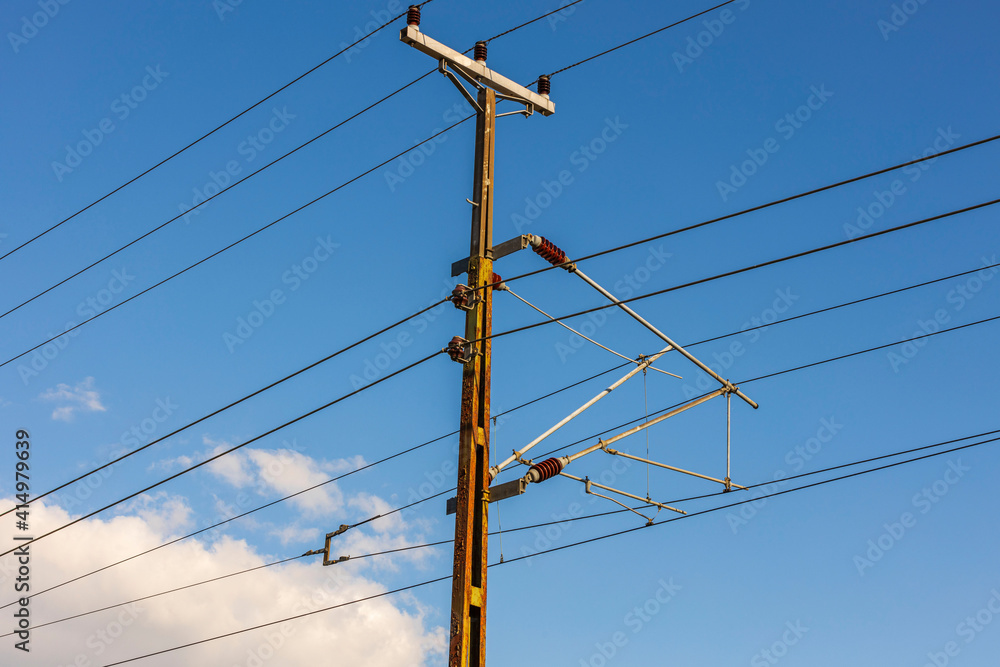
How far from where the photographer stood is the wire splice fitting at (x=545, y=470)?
12.2m

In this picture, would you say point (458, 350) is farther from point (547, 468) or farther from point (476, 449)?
point (547, 468)

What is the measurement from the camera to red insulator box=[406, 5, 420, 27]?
556 inches

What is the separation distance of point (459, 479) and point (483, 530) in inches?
26.2

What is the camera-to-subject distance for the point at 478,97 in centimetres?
1420

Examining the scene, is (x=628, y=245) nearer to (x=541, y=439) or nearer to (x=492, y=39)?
(x=541, y=439)

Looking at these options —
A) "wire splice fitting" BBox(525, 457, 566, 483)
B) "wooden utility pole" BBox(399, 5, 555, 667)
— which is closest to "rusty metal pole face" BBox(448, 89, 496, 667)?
"wooden utility pole" BBox(399, 5, 555, 667)

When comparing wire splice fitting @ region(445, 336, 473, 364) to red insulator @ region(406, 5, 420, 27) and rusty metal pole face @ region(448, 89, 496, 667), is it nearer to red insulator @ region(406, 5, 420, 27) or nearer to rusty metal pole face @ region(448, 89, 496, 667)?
rusty metal pole face @ region(448, 89, 496, 667)

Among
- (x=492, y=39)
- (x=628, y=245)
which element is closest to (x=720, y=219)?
(x=628, y=245)

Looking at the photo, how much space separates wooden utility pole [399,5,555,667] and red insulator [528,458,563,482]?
635 mm

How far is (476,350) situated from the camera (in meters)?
12.6

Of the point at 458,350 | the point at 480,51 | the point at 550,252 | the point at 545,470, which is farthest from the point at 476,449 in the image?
the point at 480,51

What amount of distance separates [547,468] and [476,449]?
969mm

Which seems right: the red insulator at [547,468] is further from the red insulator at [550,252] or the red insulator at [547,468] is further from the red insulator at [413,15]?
the red insulator at [413,15]

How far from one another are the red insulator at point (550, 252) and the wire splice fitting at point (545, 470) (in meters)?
2.51
